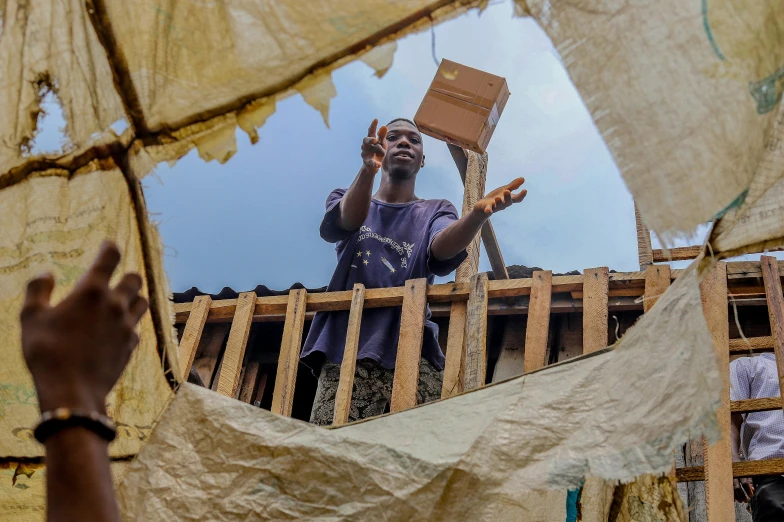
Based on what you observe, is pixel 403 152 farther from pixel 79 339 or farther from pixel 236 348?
pixel 79 339

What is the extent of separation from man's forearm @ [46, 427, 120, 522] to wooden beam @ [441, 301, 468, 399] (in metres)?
2.46

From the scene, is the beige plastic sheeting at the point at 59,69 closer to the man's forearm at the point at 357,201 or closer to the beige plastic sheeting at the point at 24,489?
the beige plastic sheeting at the point at 24,489

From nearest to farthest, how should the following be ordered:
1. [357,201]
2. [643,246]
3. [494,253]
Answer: [357,201] → [643,246] → [494,253]

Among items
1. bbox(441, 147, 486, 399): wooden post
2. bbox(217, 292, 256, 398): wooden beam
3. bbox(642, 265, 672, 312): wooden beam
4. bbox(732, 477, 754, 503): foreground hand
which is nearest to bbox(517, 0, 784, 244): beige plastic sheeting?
bbox(441, 147, 486, 399): wooden post

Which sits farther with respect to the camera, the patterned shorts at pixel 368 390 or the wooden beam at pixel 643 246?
the wooden beam at pixel 643 246

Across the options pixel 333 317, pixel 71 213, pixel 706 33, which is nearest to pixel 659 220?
pixel 706 33

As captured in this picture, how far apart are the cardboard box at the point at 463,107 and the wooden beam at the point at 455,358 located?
988 millimetres

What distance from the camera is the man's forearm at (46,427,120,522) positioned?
103 centimetres

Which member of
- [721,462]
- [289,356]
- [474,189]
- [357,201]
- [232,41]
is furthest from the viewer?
[474,189]

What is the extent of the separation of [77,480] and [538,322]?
275cm

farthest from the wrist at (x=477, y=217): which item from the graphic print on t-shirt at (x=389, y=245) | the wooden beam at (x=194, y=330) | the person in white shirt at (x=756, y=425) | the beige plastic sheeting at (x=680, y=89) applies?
the beige plastic sheeting at (x=680, y=89)

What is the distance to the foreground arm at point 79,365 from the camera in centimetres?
104

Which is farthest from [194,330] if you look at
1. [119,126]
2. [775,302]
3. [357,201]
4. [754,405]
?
[775,302]

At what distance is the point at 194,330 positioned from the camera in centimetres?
407
